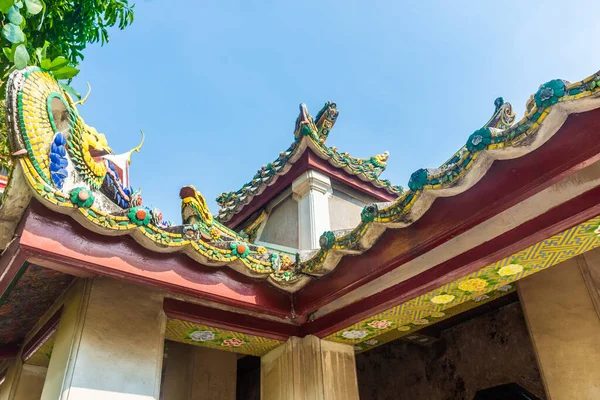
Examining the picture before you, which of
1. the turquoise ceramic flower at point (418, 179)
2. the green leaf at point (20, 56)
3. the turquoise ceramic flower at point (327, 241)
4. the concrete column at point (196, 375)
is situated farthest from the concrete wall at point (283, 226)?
the green leaf at point (20, 56)

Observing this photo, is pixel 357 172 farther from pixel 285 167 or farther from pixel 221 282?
pixel 221 282

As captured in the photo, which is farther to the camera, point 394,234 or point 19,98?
point 394,234

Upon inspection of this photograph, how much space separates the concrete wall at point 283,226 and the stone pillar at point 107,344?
301cm

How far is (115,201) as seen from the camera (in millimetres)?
3203

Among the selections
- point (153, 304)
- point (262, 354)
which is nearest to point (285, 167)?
point (262, 354)

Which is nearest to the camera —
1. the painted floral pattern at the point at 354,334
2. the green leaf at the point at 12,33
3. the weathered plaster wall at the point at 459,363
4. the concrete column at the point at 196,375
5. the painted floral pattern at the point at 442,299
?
the green leaf at the point at 12,33

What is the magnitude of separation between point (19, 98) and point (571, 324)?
378 centimetres

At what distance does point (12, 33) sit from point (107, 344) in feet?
6.04

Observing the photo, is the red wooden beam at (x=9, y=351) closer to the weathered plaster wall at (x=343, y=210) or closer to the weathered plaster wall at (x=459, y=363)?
the weathered plaster wall at (x=343, y=210)

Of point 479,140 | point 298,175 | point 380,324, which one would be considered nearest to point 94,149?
point 380,324

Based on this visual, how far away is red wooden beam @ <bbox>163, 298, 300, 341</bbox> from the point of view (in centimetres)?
319

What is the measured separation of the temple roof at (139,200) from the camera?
6.76 feet

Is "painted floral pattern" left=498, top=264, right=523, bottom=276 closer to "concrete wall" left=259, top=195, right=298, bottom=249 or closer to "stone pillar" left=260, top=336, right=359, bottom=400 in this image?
"stone pillar" left=260, top=336, right=359, bottom=400

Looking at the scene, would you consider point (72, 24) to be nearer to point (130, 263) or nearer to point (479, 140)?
point (130, 263)
